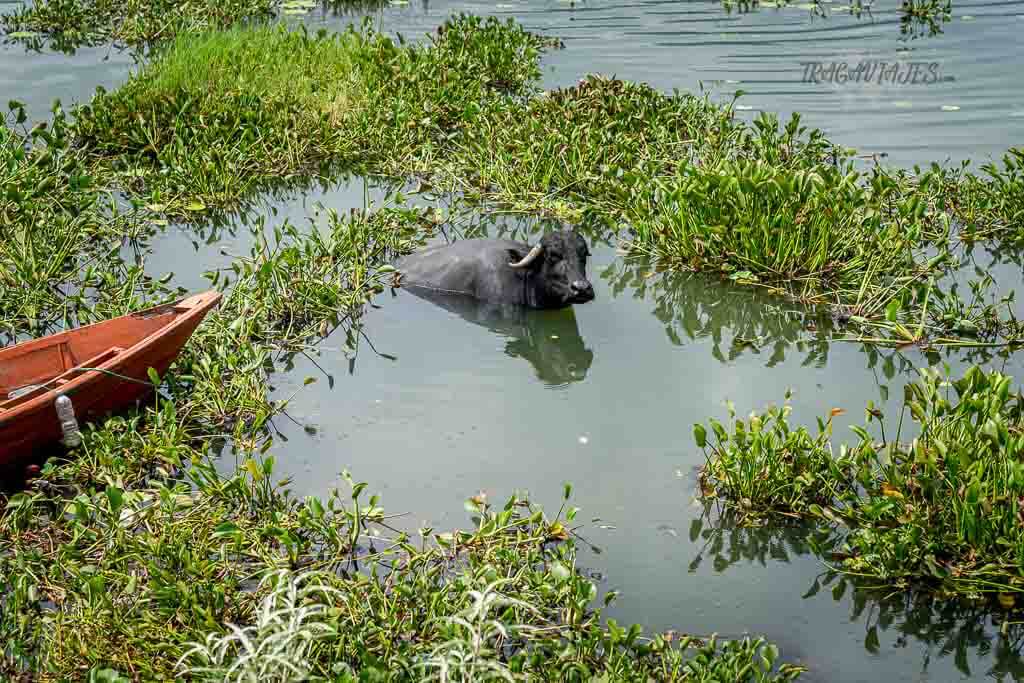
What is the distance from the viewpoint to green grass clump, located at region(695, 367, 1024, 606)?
5113 millimetres

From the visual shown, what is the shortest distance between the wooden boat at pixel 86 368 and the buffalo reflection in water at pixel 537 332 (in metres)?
2.03

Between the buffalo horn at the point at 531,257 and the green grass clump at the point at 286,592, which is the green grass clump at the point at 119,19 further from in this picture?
the green grass clump at the point at 286,592

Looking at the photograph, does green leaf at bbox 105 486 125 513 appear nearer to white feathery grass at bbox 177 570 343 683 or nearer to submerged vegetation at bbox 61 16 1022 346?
white feathery grass at bbox 177 570 343 683

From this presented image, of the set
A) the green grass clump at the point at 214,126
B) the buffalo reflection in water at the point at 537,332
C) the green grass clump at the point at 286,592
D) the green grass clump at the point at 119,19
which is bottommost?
the green grass clump at the point at 286,592

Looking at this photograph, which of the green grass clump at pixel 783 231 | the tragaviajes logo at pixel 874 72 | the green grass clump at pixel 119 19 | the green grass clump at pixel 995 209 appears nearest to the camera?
the green grass clump at pixel 783 231

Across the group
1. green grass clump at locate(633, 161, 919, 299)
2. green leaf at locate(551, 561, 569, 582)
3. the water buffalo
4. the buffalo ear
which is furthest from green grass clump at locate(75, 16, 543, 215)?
green leaf at locate(551, 561, 569, 582)

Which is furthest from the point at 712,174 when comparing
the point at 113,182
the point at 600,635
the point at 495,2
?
the point at 495,2

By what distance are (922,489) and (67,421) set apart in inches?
181

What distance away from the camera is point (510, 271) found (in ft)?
27.7

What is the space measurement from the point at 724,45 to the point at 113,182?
894cm

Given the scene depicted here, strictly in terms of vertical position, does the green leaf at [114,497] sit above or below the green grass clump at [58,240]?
below

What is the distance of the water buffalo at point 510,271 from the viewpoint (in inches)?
323

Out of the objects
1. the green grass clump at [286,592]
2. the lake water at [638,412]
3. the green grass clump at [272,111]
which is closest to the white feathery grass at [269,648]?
the green grass clump at [286,592]

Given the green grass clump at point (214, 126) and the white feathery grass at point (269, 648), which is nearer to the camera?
the white feathery grass at point (269, 648)
